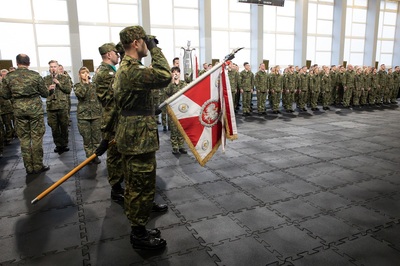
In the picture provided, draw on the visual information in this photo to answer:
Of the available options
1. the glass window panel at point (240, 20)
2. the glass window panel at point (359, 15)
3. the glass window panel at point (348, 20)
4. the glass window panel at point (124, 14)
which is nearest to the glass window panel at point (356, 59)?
the glass window panel at point (348, 20)

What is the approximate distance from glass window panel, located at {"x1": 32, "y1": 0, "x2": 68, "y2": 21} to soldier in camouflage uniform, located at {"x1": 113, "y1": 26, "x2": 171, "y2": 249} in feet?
37.4

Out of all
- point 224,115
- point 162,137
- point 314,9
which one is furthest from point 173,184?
point 314,9

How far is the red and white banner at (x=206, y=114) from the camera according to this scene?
2854 mm

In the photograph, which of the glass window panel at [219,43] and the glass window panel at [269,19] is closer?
the glass window panel at [219,43]

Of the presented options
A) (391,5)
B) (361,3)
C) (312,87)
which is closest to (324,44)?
(361,3)

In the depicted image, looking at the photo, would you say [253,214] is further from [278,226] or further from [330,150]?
[330,150]

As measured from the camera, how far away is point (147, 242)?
2.51 metres

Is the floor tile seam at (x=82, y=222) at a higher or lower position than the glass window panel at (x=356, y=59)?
lower

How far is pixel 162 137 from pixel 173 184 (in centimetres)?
322

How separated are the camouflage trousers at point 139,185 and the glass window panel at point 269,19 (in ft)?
51.1

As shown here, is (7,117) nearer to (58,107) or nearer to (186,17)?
(58,107)

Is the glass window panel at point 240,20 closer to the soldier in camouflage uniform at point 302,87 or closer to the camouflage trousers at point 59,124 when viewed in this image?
the soldier in camouflage uniform at point 302,87

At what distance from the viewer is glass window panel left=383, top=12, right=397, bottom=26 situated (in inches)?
805

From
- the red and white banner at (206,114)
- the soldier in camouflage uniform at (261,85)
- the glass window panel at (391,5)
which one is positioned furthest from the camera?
the glass window panel at (391,5)
